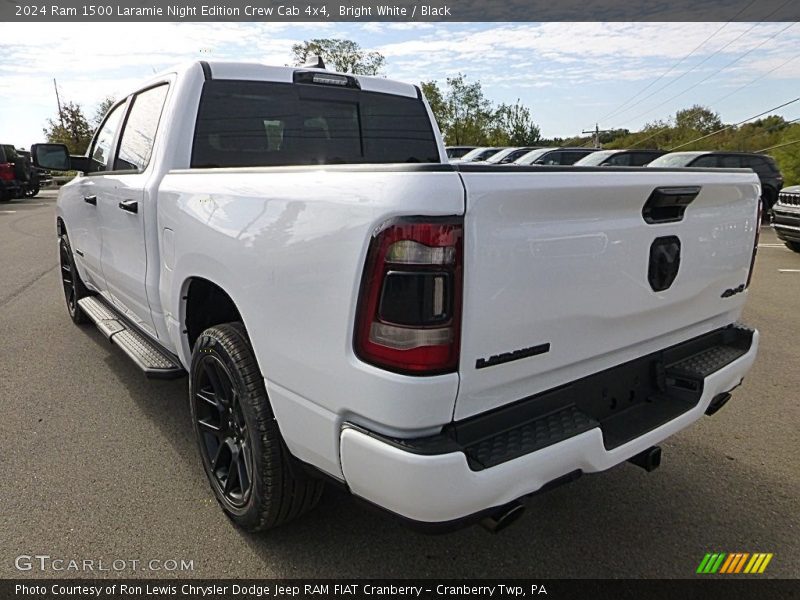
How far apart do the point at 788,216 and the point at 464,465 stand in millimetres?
10220

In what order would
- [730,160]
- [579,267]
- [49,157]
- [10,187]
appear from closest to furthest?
1. [579,267]
2. [49,157]
3. [730,160]
4. [10,187]

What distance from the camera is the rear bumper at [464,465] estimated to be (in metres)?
1.56

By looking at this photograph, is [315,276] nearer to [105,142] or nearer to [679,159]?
[105,142]

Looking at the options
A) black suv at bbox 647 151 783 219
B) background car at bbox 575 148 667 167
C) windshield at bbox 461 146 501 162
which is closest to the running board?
black suv at bbox 647 151 783 219

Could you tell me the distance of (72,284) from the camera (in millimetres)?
5520

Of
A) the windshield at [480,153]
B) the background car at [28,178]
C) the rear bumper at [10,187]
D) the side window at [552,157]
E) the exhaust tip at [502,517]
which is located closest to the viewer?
the exhaust tip at [502,517]

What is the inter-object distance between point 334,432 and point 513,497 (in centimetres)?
56

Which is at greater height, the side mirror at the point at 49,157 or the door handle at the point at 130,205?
the side mirror at the point at 49,157

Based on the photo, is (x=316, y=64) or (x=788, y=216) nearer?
(x=316, y=64)

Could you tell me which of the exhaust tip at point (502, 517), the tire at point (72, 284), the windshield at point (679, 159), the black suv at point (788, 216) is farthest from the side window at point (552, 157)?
the exhaust tip at point (502, 517)

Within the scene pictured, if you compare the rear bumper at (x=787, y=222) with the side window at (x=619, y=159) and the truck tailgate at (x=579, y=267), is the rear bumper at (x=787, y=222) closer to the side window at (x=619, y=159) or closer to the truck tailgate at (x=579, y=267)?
the side window at (x=619, y=159)

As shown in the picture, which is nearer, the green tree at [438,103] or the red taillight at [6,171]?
the red taillight at [6,171]

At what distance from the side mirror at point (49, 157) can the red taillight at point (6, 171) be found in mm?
21586

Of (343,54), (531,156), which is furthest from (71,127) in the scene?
(531,156)
